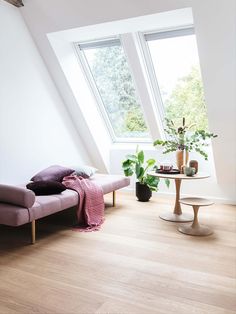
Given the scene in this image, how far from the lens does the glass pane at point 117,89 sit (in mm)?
5098

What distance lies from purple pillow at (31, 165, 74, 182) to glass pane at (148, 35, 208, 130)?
1.86 m

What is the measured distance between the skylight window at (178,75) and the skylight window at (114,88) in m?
0.47

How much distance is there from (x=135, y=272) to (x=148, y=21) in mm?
2833

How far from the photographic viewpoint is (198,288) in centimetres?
240

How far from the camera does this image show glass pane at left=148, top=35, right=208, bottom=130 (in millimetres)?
4566

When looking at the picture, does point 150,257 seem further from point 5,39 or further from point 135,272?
point 5,39

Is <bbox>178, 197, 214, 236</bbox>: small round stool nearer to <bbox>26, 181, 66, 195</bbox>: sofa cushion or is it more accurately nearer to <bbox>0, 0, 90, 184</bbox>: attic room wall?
<bbox>26, 181, 66, 195</bbox>: sofa cushion

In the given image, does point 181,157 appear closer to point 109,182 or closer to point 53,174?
point 109,182

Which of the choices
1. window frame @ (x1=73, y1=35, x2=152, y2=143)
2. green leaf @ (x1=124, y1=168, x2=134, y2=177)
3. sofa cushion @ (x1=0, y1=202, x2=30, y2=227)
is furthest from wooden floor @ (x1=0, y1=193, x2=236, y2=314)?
window frame @ (x1=73, y1=35, x2=152, y2=143)

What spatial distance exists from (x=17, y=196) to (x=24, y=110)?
165 centimetres

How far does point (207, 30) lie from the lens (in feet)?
11.4

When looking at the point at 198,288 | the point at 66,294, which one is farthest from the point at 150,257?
the point at 66,294

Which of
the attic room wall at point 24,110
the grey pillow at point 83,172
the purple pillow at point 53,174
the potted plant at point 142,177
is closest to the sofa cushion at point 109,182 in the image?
the grey pillow at point 83,172

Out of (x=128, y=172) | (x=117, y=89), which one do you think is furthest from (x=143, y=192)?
(x=117, y=89)
